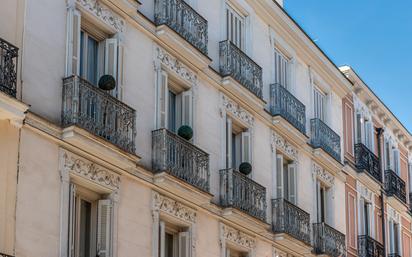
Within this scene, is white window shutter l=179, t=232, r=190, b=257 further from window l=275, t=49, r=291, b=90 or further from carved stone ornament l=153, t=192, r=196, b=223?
window l=275, t=49, r=291, b=90

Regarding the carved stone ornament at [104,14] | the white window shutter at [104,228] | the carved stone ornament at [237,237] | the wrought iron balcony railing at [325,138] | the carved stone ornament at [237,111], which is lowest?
the white window shutter at [104,228]

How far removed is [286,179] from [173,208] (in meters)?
8.23

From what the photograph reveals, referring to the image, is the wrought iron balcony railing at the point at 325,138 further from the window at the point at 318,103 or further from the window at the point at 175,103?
the window at the point at 175,103

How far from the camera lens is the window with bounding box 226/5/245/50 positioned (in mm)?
27984

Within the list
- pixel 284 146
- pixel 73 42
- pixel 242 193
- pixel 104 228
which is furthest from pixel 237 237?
pixel 73 42

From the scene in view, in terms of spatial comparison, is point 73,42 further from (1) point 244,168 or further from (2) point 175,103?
(1) point 244,168

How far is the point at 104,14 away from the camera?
70.5 feet

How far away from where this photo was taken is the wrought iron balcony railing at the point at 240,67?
26656mm

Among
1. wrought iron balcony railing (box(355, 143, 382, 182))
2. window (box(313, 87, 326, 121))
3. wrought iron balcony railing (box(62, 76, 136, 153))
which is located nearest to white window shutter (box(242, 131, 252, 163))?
window (box(313, 87, 326, 121))

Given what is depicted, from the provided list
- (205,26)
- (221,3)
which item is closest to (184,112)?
(205,26)

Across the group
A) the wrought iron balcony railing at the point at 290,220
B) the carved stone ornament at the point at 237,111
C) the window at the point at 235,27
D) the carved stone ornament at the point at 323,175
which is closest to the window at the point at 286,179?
the wrought iron balcony railing at the point at 290,220

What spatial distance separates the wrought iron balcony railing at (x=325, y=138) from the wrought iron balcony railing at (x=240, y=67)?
4.48 m

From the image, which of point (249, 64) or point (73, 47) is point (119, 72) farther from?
point (249, 64)

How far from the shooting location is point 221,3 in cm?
2753
